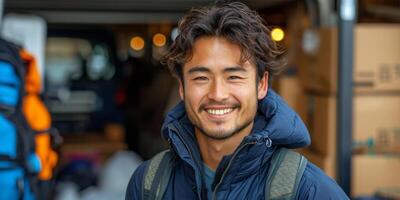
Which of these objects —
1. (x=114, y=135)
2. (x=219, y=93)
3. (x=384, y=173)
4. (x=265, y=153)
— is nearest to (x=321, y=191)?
(x=265, y=153)

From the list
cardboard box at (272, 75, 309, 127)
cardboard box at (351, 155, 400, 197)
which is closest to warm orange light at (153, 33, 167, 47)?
cardboard box at (272, 75, 309, 127)

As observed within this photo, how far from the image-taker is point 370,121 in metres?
3.82

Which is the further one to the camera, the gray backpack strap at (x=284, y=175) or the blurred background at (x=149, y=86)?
the blurred background at (x=149, y=86)

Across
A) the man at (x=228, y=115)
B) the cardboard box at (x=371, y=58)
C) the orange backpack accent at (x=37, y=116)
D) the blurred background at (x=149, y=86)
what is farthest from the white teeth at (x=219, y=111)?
the cardboard box at (x=371, y=58)

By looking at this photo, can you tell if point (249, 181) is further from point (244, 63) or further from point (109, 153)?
point (109, 153)

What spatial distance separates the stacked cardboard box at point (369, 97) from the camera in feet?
12.4

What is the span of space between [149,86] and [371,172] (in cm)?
357

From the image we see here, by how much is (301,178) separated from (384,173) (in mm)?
2508

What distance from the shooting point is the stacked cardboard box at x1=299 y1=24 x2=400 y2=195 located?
12.4 feet

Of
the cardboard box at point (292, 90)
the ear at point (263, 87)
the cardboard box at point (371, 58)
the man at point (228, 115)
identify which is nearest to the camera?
the man at point (228, 115)

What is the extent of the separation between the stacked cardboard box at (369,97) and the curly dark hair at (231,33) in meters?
2.15

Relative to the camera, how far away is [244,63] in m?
1.63

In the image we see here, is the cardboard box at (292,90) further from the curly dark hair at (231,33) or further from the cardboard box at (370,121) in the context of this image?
the curly dark hair at (231,33)

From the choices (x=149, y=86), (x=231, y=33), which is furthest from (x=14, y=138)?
(x=149, y=86)
